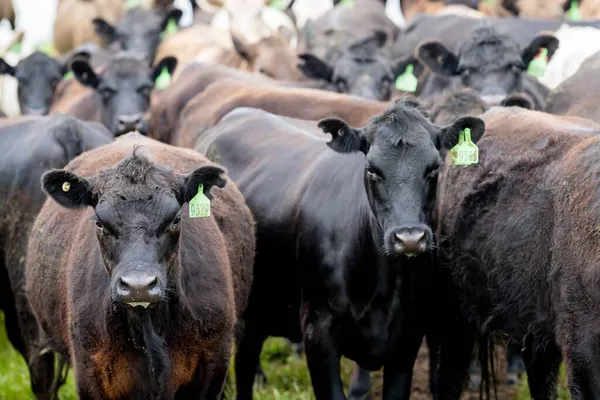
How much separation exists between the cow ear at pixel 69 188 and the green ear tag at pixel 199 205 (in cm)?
46

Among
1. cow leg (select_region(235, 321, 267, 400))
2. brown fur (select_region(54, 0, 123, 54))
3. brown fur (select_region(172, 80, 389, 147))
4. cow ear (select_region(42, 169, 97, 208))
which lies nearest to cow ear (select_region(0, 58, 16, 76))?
brown fur (select_region(172, 80, 389, 147))

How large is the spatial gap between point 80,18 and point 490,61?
30.3ft

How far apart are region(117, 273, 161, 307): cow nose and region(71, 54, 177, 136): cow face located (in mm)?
6058

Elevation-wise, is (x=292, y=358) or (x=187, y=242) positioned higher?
(x=187, y=242)

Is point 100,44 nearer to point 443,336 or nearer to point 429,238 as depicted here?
point 443,336

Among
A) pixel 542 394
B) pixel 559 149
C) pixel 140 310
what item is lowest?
pixel 542 394

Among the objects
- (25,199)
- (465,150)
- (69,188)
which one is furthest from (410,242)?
(25,199)

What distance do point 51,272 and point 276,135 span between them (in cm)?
231

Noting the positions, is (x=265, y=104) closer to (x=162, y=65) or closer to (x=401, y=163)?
(x=162, y=65)

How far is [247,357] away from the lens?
8242 mm

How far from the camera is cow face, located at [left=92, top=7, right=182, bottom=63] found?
624 inches

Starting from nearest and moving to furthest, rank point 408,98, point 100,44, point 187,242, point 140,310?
point 140,310 → point 187,242 → point 408,98 → point 100,44

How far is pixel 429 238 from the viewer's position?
622cm

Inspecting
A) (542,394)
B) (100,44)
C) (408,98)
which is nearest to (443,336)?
(542,394)
